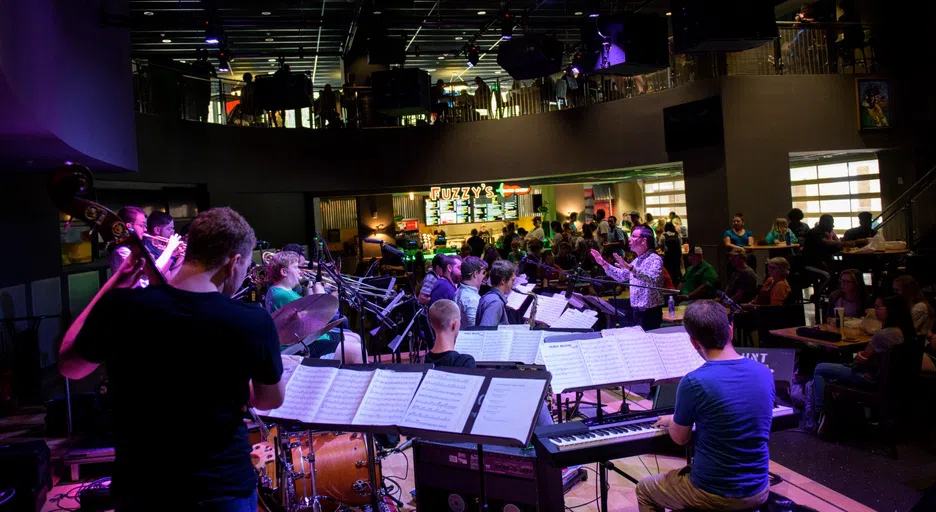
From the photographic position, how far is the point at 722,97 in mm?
12133

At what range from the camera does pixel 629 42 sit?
33.9ft

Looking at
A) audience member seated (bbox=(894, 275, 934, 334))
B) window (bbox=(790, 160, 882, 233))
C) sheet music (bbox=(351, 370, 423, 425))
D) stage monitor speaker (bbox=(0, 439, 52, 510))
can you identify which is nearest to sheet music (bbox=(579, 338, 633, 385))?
sheet music (bbox=(351, 370, 423, 425))

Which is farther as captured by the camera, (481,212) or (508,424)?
(481,212)

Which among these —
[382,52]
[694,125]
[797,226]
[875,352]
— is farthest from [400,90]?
[875,352]

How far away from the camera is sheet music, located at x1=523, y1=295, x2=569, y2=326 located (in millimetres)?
6477

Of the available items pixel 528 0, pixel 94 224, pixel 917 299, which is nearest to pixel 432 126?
pixel 528 0

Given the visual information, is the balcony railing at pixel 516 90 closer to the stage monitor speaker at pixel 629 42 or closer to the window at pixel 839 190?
the stage monitor speaker at pixel 629 42

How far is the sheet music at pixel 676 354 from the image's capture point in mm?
4066

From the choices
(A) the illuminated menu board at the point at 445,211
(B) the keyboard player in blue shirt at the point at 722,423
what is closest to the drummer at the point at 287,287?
(B) the keyboard player in blue shirt at the point at 722,423

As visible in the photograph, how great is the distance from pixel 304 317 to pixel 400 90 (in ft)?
35.7

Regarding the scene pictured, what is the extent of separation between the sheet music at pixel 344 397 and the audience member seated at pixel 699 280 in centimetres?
671

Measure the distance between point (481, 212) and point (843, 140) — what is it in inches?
396

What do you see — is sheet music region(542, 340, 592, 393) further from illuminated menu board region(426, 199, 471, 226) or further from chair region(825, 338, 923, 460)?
illuminated menu board region(426, 199, 471, 226)

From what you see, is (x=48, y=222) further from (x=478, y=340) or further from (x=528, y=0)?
(x=528, y=0)
